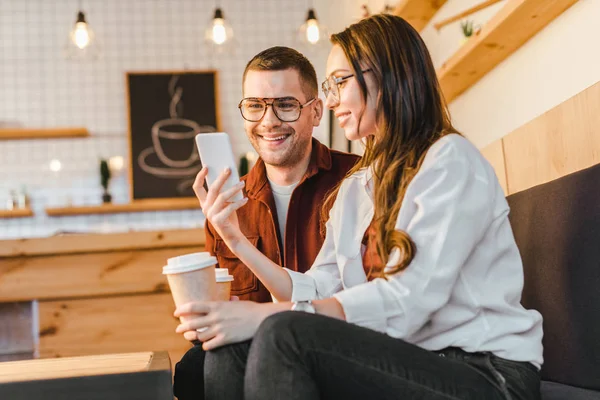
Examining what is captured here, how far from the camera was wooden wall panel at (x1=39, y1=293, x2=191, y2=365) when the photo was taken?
10.5 ft

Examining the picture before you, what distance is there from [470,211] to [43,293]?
250 centimetres

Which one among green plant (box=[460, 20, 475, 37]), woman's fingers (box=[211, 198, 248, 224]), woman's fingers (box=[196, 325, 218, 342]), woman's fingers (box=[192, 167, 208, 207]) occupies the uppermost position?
green plant (box=[460, 20, 475, 37])

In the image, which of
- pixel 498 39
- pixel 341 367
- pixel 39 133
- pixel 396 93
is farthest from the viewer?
pixel 39 133

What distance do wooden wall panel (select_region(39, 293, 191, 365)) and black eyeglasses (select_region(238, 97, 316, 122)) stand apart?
1482mm

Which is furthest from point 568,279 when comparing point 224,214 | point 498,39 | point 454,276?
point 498,39

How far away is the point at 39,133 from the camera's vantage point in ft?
15.6

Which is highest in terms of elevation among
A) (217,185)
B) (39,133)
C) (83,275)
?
(39,133)

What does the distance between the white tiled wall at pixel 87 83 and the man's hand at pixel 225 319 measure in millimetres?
3624

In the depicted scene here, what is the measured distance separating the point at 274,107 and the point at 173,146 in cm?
295

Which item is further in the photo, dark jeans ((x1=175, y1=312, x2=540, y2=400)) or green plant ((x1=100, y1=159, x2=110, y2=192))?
green plant ((x1=100, y1=159, x2=110, y2=192))

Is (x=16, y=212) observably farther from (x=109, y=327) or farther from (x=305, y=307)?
(x=305, y=307)

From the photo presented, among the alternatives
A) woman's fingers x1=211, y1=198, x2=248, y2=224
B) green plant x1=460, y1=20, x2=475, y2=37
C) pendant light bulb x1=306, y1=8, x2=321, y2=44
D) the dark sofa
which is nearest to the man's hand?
woman's fingers x1=211, y1=198, x2=248, y2=224

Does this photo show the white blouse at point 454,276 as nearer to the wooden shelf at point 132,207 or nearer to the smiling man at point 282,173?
the smiling man at point 282,173

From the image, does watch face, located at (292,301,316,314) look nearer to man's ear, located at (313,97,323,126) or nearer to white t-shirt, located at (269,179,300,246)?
white t-shirt, located at (269,179,300,246)
